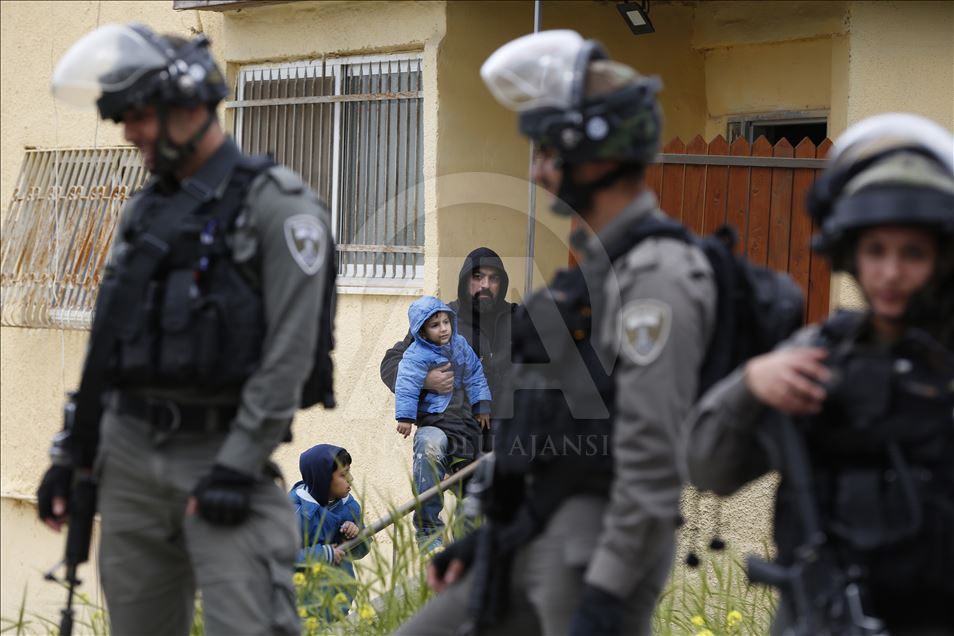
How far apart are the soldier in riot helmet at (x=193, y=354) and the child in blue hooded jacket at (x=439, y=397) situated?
3456 mm

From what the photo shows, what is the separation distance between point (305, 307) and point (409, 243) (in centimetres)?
534

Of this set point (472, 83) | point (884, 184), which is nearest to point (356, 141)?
point (472, 83)

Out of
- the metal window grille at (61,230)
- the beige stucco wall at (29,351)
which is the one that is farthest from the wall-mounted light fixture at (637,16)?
the beige stucco wall at (29,351)

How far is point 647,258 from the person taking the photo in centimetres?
269

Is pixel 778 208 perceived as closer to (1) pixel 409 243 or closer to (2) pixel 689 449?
(1) pixel 409 243

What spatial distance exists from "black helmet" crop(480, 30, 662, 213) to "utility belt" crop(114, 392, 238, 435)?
101 centimetres

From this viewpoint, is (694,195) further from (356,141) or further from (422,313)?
(356,141)

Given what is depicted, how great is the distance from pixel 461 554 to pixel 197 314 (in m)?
0.85

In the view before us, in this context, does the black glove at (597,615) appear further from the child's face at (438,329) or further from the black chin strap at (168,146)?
the child's face at (438,329)

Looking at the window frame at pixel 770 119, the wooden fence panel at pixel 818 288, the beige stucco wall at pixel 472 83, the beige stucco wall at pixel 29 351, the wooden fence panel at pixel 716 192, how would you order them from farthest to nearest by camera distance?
1. the beige stucco wall at pixel 29 351
2. the window frame at pixel 770 119
3. the beige stucco wall at pixel 472 83
4. the wooden fence panel at pixel 716 192
5. the wooden fence panel at pixel 818 288

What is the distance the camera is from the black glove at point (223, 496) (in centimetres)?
312

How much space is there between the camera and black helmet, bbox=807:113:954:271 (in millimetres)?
2359

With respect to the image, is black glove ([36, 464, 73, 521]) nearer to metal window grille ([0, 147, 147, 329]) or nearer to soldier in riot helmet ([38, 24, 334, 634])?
soldier in riot helmet ([38, 24, 334, 634])

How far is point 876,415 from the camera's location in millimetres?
2379
